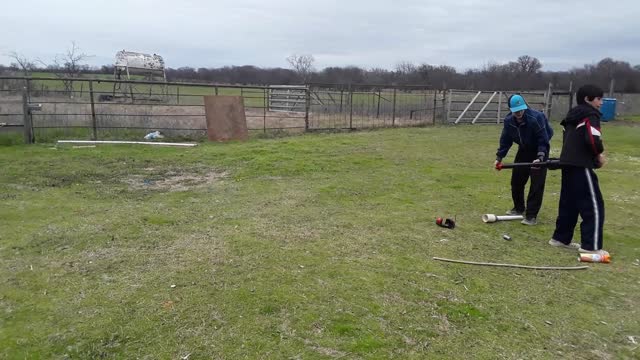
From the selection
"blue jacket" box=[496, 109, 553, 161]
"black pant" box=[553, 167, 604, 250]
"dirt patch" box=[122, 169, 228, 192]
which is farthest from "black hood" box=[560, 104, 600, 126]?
"dirt patch" box=[122, 169, 228, 192]

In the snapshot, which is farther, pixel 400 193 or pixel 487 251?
pixel 400 193

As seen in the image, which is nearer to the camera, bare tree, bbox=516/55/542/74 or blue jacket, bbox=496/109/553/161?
blue jacket, bbox=496/109/553/161

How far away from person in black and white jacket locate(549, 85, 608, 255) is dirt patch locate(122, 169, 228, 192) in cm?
550

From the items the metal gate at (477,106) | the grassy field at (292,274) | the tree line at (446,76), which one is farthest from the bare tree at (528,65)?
the grassy field at (292,274)

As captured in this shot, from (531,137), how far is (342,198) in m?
2.77

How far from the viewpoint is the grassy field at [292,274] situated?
10.6 feet

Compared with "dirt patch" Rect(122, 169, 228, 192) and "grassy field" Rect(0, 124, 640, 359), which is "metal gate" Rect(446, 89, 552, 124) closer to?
"grassy field" Rect(0, 124, 640, 359)

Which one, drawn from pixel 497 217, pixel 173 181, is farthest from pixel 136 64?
pixel 497 217

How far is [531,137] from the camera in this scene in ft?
20.1

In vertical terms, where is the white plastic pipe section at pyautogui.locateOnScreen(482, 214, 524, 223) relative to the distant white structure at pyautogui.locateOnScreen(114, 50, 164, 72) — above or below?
below

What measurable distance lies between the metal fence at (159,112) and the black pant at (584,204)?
35.4ft

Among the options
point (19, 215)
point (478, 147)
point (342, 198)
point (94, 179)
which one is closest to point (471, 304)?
point (342, 198)

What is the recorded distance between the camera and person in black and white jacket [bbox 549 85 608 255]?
196 inches

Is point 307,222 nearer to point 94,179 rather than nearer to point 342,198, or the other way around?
point 342,198
